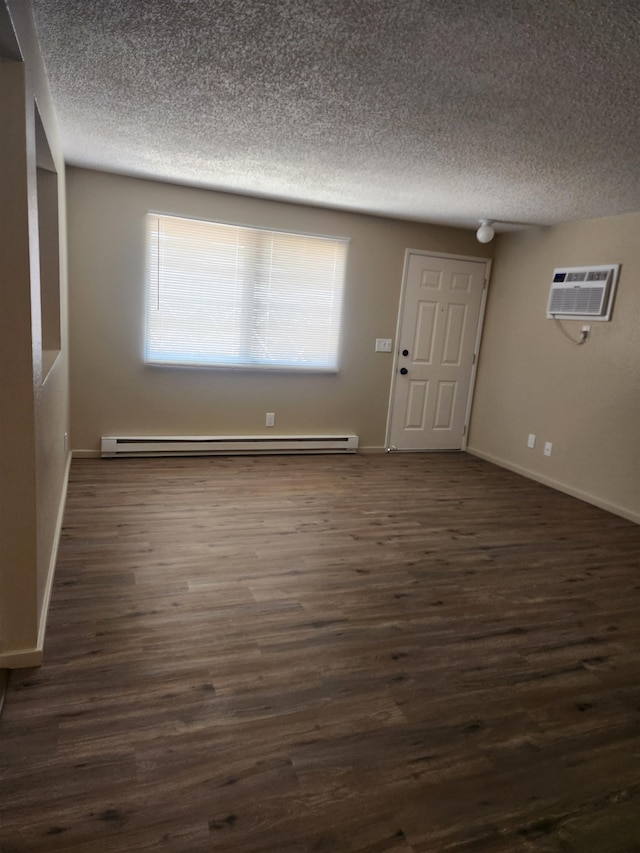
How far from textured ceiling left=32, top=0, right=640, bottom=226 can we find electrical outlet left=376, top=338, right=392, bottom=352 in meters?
1.69

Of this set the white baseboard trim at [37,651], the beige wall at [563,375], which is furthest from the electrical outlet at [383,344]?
the white baseboard trim at [37,651]

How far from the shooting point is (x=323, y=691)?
75.6 inches

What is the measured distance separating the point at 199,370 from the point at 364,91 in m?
2.94

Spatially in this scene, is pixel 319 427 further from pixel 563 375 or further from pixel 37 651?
pixel 37 651

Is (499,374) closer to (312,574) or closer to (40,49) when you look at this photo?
(312,574)

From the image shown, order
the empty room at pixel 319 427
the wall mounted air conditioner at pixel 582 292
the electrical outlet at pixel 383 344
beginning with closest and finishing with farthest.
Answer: the empty room at pixel 319 427
the wall mounted air conditioner at pixel 582 292
the electrical outlet at pixel 383 344

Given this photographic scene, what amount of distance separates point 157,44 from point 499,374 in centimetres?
439

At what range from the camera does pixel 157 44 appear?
2.04 meters

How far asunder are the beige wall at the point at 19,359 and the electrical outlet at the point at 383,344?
146 inches

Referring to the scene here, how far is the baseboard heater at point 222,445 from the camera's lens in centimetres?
458

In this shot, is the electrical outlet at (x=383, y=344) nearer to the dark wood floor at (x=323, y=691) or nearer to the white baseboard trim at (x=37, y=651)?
the dark wood floor at (x=323, y=691)

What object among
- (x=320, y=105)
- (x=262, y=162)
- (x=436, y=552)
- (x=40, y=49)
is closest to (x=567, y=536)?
(x=436, y=552)

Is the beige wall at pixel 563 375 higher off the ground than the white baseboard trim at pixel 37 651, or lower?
higher

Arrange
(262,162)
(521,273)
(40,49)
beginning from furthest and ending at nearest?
(521,273)
(262,162)
(40,49)
